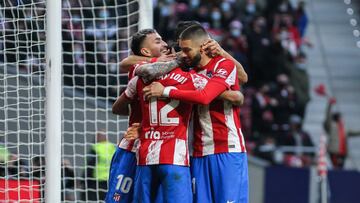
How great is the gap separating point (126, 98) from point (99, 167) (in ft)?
8.33

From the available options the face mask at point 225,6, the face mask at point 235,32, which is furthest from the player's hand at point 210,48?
the face mask at point 225,6

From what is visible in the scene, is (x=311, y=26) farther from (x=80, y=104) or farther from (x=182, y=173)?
(x=182, y=173)

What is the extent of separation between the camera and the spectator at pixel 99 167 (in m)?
11.8

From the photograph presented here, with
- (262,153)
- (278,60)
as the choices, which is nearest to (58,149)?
(262,153)

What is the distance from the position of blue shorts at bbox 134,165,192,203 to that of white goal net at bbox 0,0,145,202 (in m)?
1.52

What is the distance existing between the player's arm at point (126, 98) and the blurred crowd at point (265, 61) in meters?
10.4

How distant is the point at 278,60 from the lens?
22.2 meters

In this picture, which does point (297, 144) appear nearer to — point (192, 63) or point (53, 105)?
point (53, 105)

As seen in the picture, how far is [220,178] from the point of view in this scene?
920cm

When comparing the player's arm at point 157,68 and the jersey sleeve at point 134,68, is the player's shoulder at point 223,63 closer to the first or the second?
the player's arm at point 157,68

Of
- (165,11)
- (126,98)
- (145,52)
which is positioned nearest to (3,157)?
(126,98)

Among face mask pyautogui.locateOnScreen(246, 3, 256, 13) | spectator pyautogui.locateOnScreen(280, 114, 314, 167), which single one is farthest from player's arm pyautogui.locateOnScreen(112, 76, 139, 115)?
face mask pyautogui.locateOnScreen(246, 3, 256, 13)

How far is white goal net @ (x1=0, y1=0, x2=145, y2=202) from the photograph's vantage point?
421 inches

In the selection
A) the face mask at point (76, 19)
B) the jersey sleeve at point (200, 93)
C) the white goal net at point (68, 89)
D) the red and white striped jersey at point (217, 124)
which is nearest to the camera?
the jersey sleeve at point (200, 93)
